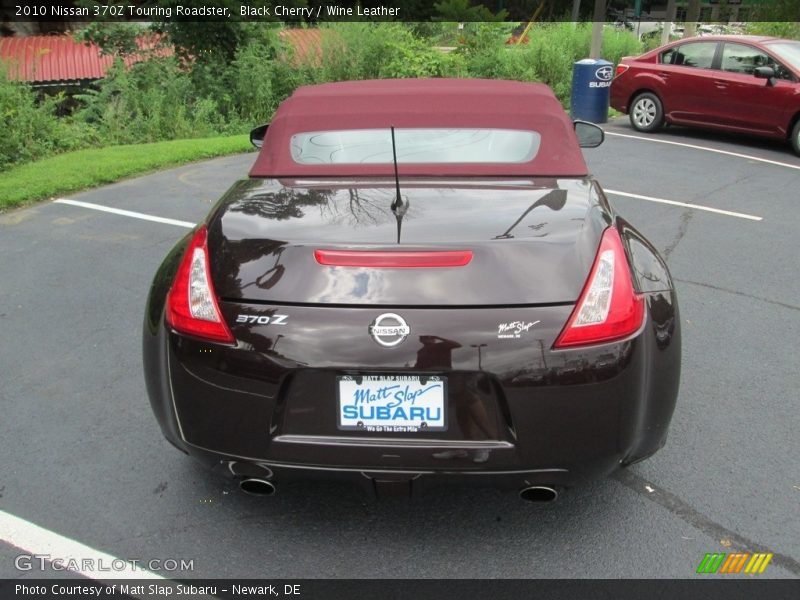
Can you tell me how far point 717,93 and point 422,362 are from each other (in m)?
11.1

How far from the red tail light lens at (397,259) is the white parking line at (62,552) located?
4.21ft

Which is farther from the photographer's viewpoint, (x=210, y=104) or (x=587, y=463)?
(x=210, y=104)

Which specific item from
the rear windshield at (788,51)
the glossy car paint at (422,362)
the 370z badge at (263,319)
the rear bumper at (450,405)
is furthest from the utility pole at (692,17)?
the 370z badge at (263,319)

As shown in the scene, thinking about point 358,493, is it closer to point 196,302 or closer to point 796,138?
point 196,302

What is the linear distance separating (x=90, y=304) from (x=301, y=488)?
2727mm

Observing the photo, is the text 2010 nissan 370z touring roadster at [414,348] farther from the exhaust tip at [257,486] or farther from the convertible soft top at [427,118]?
the convertible soft top at [427,118]

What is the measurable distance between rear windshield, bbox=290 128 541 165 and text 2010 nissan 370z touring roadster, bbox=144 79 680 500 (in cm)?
72

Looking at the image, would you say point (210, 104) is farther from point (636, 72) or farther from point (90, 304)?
point (90, 304)

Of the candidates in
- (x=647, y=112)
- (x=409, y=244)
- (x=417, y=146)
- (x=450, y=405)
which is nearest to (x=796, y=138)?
(x=647, y=112)

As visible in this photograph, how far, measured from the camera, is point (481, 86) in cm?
427

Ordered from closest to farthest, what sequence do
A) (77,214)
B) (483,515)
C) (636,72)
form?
(483,515) < (77,214) < (636,72)

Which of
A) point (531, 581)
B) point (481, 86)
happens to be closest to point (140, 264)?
point (481, 86)

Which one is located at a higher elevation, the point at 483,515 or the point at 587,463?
the point at 587,463

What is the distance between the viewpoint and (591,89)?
46.0 ft
